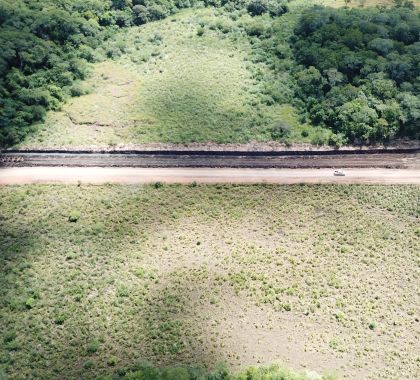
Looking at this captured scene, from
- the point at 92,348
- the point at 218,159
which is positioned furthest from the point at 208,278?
the point at 218,159

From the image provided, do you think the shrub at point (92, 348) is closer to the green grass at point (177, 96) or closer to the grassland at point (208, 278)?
the grassland at point (208, 278)

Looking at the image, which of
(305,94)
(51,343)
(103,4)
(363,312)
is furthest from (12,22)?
(363,312)

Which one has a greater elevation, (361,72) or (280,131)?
(361,72)

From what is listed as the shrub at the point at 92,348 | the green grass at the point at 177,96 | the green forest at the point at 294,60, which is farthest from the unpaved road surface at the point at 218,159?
the shrub at the point at 92,348

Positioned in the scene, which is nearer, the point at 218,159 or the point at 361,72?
the point at 218,159

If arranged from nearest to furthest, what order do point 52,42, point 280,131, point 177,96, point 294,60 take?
point 280,131 → point 177,96 → point 294,60 → point 52,42

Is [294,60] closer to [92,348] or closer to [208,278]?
[208,278]
